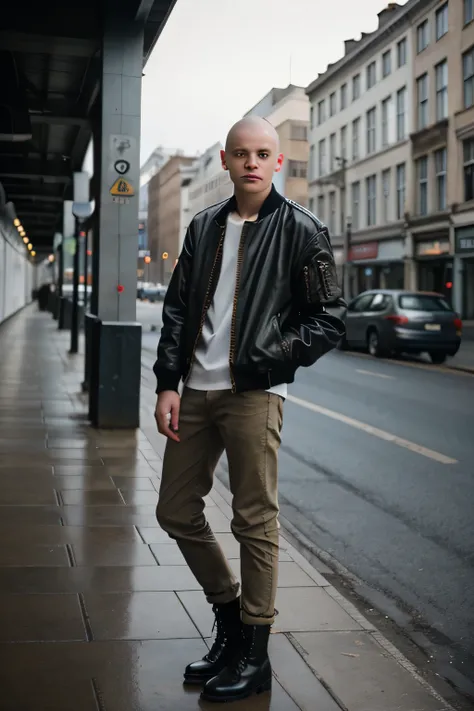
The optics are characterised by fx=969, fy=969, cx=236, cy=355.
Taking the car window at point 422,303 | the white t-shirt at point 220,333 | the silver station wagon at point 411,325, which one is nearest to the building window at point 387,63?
the silver station wagon at point 411,325

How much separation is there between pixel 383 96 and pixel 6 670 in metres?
43.3

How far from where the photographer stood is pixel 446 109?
3678 cm

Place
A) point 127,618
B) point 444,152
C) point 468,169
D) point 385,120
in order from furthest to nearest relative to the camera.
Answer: point 385,120
point 444,152
point 468,169
point 127,618

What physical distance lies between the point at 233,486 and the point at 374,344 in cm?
1824

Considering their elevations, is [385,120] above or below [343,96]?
below

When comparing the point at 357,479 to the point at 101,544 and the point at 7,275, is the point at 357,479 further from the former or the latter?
the point at 7,275

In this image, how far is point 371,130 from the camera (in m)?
46.0

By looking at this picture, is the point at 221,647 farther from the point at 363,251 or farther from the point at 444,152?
the point at 363,251

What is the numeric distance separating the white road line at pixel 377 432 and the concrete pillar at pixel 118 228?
2.39 m

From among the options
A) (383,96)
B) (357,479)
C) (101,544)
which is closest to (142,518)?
(101,544)

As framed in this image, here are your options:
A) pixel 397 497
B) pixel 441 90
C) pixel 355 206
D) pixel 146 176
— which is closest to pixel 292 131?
pixel 355 206

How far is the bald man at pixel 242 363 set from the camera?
10.4 ft

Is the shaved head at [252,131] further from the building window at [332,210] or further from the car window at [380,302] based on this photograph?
the building window at [332,210]

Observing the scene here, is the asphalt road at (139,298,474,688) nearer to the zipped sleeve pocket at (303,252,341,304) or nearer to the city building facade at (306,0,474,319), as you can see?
the zipped sleeve pocket at (303,252,341,304)
